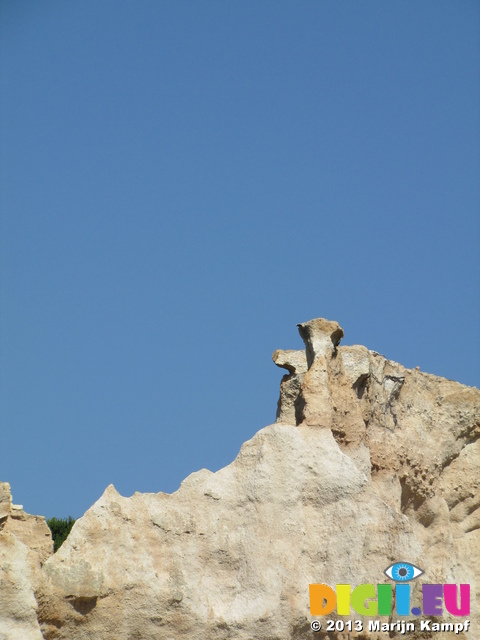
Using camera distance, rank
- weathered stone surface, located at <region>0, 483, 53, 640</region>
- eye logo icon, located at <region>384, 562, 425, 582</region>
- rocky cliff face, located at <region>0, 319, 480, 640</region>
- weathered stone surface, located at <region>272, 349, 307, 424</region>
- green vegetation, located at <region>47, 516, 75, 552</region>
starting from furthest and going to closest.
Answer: green vegetation, located at <region>47, 516, 75, 552</region>
weathered stone surface, located at <region>272, 349, 307, 424</region>
eye logo icon, located at <region>384, 562, 425, 582</region>
rocky cliff face, located at <region>0, 319, 480, 640</region>
weathered stone surface, located at <region>0, 483, 53, 640</region>

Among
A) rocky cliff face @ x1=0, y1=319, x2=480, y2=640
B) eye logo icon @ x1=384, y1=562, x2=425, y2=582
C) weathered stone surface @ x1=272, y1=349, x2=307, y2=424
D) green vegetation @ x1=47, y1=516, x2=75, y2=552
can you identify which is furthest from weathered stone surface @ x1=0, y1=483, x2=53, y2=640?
green vegetation @ x1=47, y1=516, x2=75, y2=552

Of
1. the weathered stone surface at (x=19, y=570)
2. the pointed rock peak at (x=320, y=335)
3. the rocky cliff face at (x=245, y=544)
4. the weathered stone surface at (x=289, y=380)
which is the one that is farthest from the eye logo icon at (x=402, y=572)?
the weathered stone surface at (x=19, y=570)

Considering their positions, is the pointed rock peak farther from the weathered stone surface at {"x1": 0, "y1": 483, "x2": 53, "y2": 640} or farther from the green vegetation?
the green vegetation

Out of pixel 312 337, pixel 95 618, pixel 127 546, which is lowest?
pixel 95 618

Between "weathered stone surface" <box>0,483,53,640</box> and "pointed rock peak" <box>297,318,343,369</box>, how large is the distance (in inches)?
113

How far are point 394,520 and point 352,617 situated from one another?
0.88 meters

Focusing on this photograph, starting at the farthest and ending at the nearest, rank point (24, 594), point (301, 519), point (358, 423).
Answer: point (358, 423), point (301, 519), point (24, 594)

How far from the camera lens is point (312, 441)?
31.9 ft

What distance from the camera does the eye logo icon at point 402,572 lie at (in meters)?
Answer: 9.43

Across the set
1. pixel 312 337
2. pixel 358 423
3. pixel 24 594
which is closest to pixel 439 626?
pixel 358 423

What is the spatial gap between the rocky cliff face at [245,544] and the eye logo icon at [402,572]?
0.05 metres

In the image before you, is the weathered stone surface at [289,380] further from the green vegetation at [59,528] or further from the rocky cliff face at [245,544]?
the green vegetation at [59,528]

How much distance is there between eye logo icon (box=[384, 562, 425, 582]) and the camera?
9.43 meters

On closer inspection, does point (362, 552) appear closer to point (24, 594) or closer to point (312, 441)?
point (312, 441)
